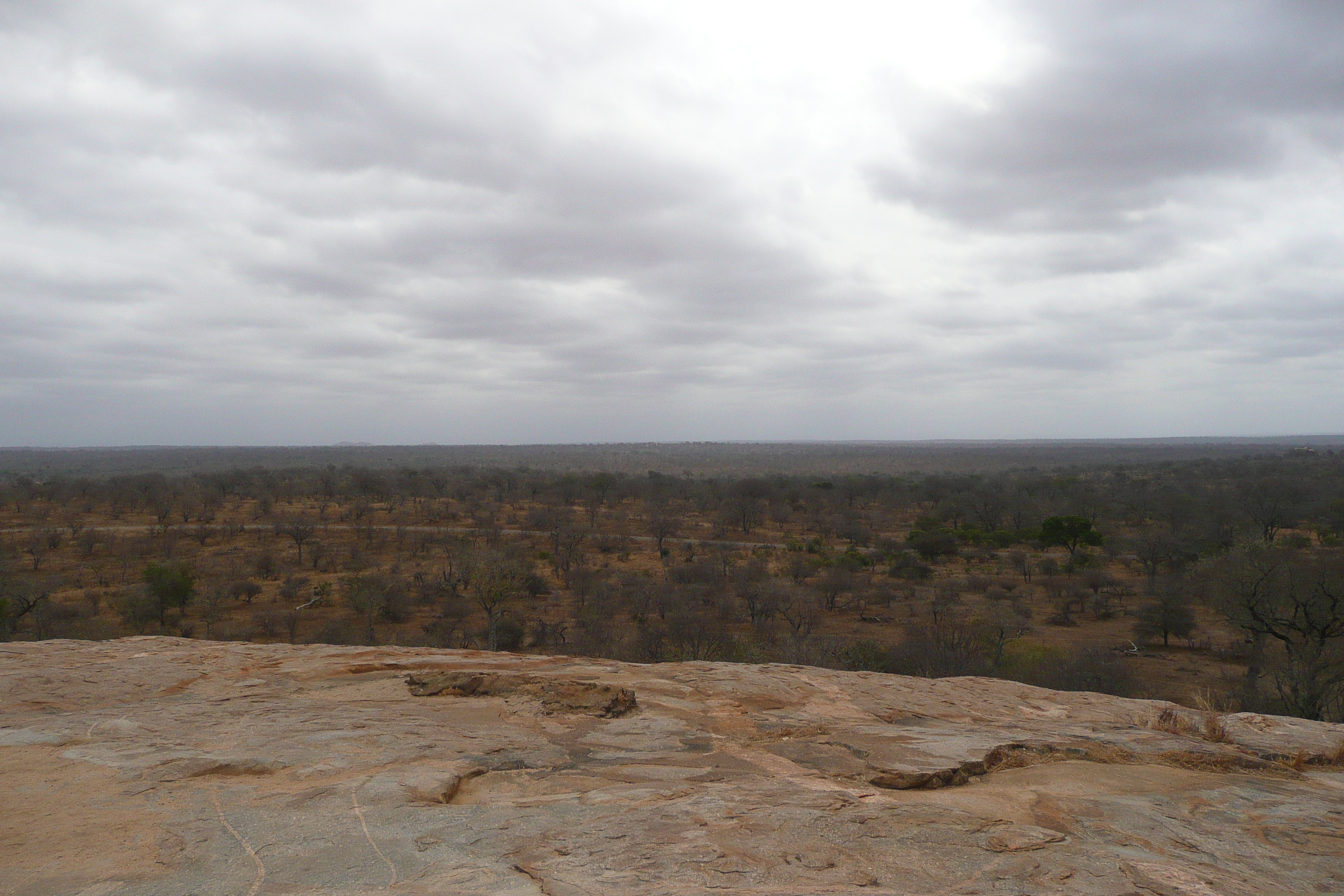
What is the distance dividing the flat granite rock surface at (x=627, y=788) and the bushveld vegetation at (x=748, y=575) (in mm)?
3132

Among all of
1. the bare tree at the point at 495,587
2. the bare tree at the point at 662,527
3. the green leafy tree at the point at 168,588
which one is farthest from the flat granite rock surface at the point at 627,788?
the bare tree at the point at 662,527

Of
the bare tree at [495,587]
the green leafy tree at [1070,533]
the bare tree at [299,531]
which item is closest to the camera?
the bare tree at [495,587]

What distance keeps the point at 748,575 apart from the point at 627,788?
27945 millimetres

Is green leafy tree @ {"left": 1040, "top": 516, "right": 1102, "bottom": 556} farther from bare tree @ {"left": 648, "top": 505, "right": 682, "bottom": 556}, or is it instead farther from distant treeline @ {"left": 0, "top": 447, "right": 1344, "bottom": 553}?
bare tree @ {"left": 648, "top": 505, "right": 682, "bottom": 556}

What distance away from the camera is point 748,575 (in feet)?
108

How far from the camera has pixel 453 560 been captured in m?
36.9

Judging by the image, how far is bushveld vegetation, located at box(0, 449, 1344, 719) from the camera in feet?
67.6

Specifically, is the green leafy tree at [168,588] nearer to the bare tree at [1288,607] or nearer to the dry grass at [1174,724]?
the dry grass at [1174,724]

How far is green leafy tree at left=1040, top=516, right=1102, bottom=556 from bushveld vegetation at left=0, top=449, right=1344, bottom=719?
0.65 feet

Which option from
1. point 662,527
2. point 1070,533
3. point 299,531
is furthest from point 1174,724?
point 299,531

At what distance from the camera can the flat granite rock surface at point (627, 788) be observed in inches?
165

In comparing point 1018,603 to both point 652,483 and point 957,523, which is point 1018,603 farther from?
point 652,483

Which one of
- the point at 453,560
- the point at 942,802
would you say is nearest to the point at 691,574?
the point at 453,560

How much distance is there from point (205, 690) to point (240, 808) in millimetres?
4095
